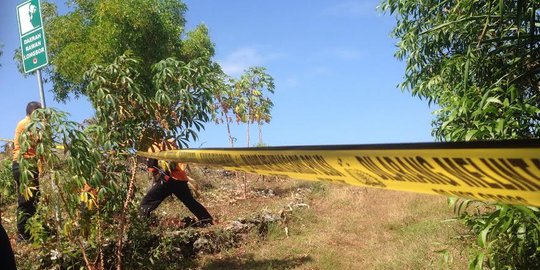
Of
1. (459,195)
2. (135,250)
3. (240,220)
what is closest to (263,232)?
(240,220)

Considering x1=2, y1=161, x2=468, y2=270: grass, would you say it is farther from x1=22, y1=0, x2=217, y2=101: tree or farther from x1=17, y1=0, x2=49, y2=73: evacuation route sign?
x1=22, y1=0, x2=217, y2=101: tree

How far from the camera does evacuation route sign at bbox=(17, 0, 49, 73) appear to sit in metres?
3.86

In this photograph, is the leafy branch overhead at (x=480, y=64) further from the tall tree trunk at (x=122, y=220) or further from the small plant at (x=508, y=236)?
the tall tree trunk at (x=122, y=220)

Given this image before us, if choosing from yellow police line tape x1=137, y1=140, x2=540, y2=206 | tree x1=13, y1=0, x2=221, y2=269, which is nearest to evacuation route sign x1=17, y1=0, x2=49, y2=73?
tree x1=13, y1=0, x2=221, y2=269

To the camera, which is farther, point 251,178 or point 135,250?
point 251,178

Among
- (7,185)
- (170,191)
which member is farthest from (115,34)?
(170,191)

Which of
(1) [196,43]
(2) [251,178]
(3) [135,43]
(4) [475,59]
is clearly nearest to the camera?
(4) [475,59]

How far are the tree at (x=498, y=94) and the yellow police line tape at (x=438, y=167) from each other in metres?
1.23

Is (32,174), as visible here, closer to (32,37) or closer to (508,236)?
(32,37)

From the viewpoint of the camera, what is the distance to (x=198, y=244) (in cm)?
465

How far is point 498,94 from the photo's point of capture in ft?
8.75

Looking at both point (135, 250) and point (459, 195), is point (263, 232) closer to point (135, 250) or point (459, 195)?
point (135, 250)

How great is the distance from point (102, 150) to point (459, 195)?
302 cm

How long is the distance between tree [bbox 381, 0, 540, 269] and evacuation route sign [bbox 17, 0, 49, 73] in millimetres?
3113
